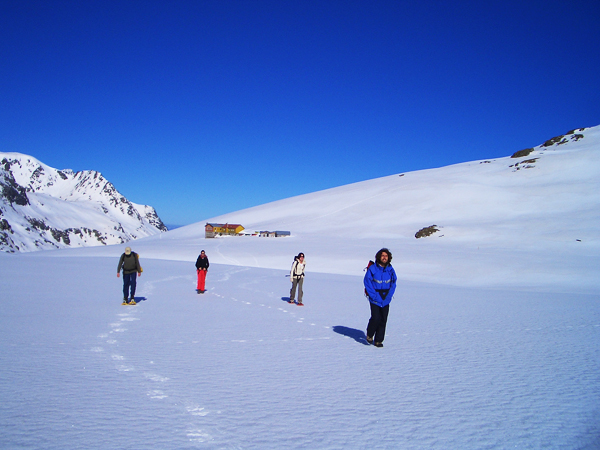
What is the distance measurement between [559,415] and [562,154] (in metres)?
73.4

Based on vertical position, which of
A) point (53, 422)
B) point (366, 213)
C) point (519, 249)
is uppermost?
point (366, 213)

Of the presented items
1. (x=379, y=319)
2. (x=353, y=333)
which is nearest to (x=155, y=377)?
(x=379, y=319)

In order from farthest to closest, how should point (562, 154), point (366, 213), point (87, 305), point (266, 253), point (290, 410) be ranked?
point (562, 154) < point (366, 213) < point (266, 253) < point (87, 305) < point (290, 410)

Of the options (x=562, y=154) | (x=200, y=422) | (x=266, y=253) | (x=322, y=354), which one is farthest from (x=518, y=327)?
(x=562, y=154)

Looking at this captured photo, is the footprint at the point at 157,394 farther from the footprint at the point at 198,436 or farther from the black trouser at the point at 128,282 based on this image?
the black trouser at the point at 128,282

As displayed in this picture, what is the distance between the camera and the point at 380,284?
8.33 m

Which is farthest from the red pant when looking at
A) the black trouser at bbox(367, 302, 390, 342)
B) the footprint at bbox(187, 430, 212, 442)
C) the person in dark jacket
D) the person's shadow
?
the footprint at bbox(187, 430, 212, 442)

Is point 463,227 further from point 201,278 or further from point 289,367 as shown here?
point 289,367

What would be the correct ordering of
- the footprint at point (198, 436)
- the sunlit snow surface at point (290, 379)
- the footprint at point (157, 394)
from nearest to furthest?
the footprint at point (198, 436) < the sunlit snow surface at point (290, 379) < the footprint at point (157, 394)

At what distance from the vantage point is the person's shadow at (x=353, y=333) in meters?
A: 9.07

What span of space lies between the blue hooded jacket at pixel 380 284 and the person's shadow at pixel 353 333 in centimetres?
110

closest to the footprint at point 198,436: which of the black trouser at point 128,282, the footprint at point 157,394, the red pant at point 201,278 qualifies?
the footprint at point 157,394

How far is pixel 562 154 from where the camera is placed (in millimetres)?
66625

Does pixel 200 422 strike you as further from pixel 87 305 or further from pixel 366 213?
pixel 366 213
